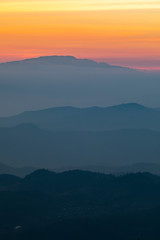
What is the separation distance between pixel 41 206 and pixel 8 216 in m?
13.1

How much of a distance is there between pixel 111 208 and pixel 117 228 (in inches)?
1063

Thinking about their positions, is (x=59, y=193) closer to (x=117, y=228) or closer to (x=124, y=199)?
(x=124, y=199)

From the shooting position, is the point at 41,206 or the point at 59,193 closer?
the point at 41,206

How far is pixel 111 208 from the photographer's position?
547ft

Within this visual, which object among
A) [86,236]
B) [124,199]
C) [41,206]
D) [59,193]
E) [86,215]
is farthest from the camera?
[59,193]

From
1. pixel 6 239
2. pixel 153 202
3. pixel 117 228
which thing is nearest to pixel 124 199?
pixel 153 202

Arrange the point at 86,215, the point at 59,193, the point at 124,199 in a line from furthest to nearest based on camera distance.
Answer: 1. the point at 59,193
2. the point at 124,199
3. the point at 86,215

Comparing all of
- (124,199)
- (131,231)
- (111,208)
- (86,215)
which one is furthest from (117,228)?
(124,199)

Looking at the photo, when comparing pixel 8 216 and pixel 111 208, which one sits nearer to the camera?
pixel 8 216

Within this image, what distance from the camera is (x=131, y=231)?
5448 inches

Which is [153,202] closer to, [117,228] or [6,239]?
[117,228]

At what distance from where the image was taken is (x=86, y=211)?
523 ft

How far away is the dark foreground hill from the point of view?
448 feet

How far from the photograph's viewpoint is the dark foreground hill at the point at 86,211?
13650 centimetres
